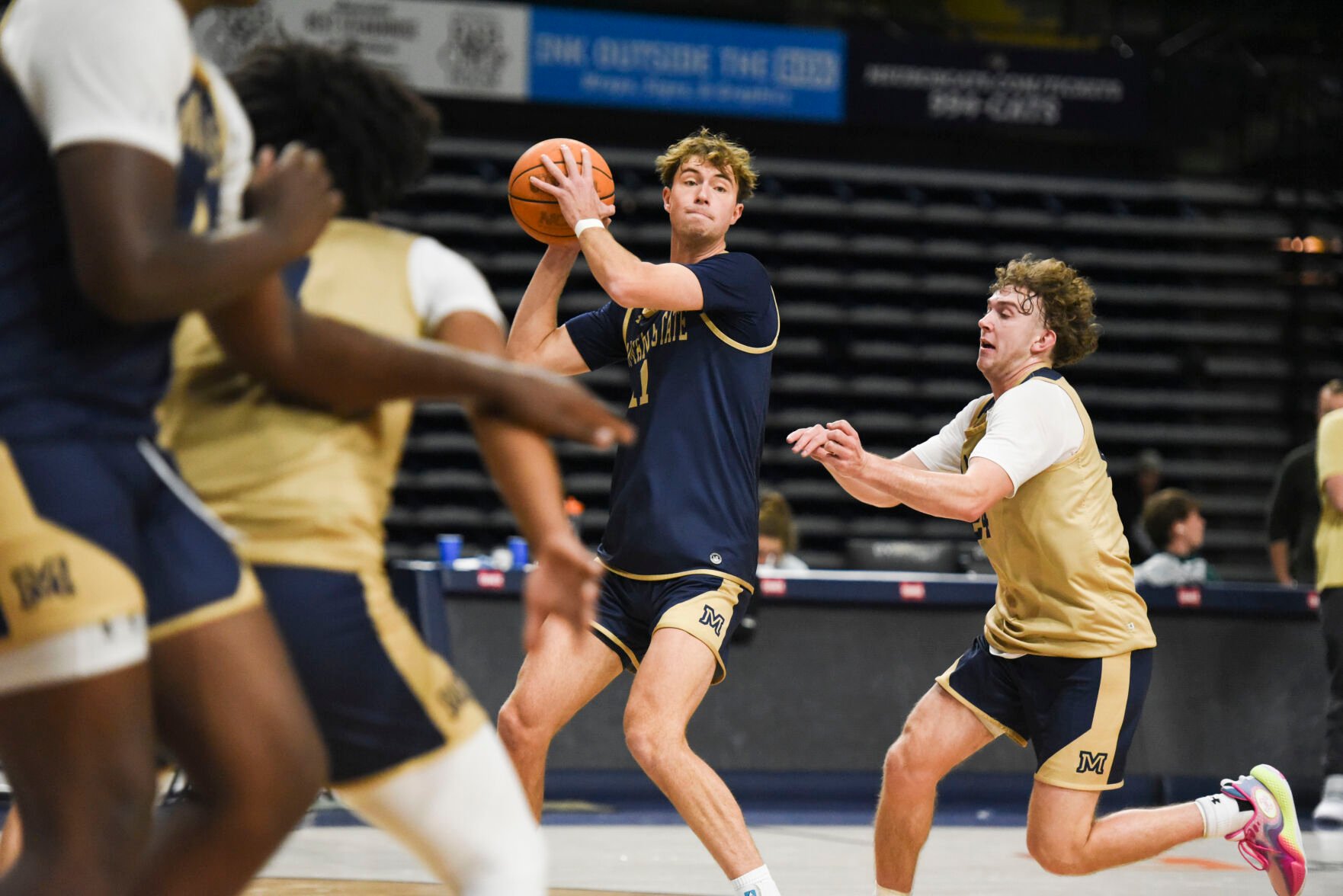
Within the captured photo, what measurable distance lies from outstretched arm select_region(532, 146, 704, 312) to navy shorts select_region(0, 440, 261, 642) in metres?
2.00

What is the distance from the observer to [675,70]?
12156 millimetres

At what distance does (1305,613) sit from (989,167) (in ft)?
21.0

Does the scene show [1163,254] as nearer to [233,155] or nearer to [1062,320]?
[1062,320]

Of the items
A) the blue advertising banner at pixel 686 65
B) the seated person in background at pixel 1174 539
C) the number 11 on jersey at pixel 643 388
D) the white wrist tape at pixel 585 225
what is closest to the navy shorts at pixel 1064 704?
the number 11 on jersey at pixel 643 388

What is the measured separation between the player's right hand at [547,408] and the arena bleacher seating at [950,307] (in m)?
9.81

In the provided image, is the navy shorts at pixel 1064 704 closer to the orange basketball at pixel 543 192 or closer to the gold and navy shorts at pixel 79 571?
the orange basketball at pixel 543 192

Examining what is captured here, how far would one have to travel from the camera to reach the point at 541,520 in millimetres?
2146

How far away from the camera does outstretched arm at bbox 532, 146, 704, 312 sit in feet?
13.0

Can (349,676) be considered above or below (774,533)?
above

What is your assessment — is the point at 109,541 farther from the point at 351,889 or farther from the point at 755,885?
the point at 351,889

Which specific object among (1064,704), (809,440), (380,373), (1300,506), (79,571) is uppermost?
(380,373)

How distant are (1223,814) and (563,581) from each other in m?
2.95

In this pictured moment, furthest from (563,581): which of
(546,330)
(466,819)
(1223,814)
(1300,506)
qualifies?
(1300,506)

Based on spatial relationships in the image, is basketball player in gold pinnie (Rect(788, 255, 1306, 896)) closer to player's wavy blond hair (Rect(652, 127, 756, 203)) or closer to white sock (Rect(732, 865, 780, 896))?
white sock (Rect(732, 865, 780, 896))
